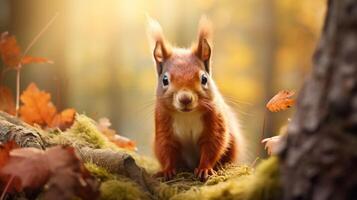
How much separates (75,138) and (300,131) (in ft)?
5.07

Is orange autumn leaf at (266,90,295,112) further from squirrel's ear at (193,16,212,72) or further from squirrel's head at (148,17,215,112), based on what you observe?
squirrel's ear at (193,16,212,72)

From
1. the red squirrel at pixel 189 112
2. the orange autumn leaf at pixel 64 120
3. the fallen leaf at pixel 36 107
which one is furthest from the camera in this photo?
the orange autumn leaf at pixel 64 120

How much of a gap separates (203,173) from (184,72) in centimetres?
47

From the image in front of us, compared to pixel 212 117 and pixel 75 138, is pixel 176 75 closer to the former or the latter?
pixel 212 117

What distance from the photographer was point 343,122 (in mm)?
1252

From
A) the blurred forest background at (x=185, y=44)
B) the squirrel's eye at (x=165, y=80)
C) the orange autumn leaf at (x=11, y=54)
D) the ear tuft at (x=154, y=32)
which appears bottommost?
the blurred forest background at (x=185, y=44)

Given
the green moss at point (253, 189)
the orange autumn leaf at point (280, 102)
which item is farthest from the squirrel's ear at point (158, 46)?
the green moss at point (253, 189)

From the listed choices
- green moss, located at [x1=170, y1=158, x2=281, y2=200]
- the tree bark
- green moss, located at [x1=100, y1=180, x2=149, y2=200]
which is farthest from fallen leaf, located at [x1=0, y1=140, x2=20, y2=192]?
green moss, located at [x1=170, y1=158, x2=281, y2=200]

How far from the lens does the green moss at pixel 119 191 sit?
1765 millimetres

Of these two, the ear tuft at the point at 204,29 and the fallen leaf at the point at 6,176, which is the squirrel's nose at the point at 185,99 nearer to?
the ear tuft at the point at 204,29

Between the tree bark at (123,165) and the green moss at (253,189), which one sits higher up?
the green moss at (253,189)

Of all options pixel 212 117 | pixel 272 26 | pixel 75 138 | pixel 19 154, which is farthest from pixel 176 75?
pixel 272 26

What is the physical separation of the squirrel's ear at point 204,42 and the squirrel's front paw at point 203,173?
1.67 feet

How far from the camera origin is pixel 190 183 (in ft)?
7.38
